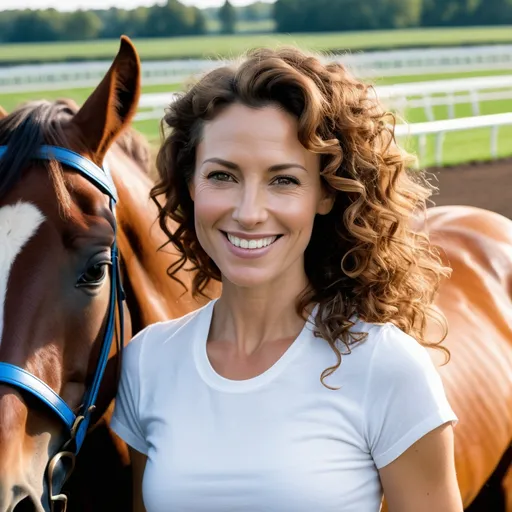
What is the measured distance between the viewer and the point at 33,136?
233cm

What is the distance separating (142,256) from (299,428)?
99cm

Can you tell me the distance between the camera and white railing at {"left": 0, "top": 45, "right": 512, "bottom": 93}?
1955 centimetres

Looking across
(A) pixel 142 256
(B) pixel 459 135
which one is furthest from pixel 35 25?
(A) pixel 142 256

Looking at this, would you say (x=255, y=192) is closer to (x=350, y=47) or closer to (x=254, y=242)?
(x=254, y=242)

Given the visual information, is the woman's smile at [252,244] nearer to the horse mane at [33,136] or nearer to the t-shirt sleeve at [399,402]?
the t-shirt sleeve at [399,402]

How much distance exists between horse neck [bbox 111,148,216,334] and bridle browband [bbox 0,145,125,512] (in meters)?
0.19

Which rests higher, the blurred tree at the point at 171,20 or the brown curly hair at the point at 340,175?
the brown curly hair at the point at 340,175

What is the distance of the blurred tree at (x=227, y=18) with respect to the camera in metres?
81.1

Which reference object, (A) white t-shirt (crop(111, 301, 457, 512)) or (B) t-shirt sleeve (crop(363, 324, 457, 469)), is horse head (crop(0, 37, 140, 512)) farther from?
(B) t-shirt sleeve (crop(363, 324, 457, 469))

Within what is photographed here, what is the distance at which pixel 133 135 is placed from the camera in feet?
10.1

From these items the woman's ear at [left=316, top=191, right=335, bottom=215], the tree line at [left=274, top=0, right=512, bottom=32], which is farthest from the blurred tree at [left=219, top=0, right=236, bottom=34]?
the woman's ear at [left=316, top=191, right=335, bottom=215]

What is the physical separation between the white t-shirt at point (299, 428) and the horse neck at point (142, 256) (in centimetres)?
63

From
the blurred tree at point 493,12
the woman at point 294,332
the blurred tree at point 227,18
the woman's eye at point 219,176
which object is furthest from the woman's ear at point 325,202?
the blurred tree at point 227,18

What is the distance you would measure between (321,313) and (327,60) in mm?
653
